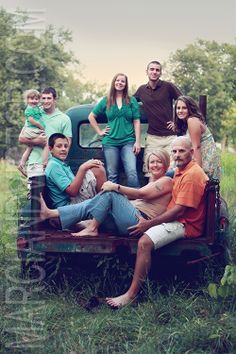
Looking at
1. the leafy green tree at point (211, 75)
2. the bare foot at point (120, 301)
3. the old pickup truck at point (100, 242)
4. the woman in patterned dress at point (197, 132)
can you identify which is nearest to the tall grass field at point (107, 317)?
the bare foot at point (120, 301)

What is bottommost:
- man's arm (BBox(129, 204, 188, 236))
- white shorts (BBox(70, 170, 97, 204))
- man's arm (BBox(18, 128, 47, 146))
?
man's arm (BBox(129, 204, 188, 236))

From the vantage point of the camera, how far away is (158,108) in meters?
8.29

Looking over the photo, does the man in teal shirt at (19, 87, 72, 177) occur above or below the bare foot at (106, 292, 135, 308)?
above

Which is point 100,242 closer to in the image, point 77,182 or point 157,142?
point 77,182

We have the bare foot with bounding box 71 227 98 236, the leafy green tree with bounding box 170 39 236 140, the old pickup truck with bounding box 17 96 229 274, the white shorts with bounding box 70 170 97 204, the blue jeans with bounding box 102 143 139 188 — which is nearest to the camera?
the old pickup truck with bounding box 17 96 229 274

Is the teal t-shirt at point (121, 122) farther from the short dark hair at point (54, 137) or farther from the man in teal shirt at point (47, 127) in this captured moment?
the short dark hair at point (54, 137)

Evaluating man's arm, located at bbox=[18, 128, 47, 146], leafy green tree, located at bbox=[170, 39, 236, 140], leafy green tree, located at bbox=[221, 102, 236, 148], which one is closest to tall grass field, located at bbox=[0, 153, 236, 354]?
man's arm, located at bbox=[18, 128, 47, 146]

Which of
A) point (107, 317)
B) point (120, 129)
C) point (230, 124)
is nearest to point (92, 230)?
point (107, 317)

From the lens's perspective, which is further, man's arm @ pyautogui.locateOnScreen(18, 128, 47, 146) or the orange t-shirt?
man's arm @ pyautogui.locateOnScreen(18, 128, 47, 146)

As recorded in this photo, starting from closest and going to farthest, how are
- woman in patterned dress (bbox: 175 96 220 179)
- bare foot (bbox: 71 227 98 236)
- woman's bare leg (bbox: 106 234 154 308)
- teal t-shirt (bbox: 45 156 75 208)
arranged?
woman's bare leg (bbox: 106 234 154 308), bare foot (bbox: 71 227 98 236), teal t-shirt (bbox: 45 156 75 208), woman in patterned dress (bbox: 175 96 220 179)

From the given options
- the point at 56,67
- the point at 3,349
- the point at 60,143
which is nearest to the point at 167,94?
the point at 60,143

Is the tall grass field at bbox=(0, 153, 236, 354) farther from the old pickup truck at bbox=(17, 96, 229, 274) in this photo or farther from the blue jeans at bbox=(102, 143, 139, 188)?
the blue jeans at bbox=(102, 143, 139, 188)

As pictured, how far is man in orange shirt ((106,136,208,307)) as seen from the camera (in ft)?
20.1

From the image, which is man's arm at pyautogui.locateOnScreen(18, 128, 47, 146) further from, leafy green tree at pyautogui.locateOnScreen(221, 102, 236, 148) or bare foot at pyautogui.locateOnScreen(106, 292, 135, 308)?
leafy green tree at pyautogui.locateOnScreen(221, 102, 236, 148)
